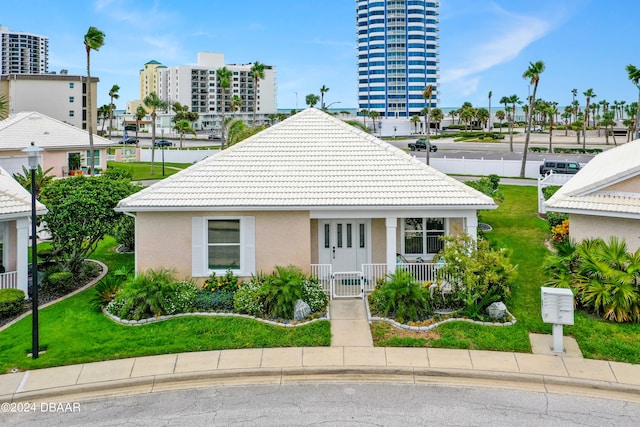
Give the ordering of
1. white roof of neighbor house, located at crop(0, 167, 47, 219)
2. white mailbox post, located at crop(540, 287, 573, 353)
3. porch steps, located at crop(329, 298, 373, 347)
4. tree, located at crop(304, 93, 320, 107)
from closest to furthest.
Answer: white mailbox post, located at crop(540, 287, 573, 353)
porch steps, located at crop(329, 298, 373, 347)
white roof of neighbor house, located at crop(0, 167, 47, 219)
tree, located at crop(304, 93, 320, 107)

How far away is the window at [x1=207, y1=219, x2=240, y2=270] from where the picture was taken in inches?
652

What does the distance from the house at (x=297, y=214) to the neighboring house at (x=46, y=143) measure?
25.4 metres

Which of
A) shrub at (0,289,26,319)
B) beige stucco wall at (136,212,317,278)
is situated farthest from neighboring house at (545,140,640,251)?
shrub at (0,289,26,319)

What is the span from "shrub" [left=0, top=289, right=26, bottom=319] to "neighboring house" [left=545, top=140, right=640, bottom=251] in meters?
16.1

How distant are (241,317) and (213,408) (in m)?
4.40

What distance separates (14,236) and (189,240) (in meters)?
5.62

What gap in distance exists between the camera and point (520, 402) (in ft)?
34.2

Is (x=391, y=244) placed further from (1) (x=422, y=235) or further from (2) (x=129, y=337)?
(2) (x=129, y=337)

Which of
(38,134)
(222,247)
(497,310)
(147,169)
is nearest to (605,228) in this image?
(497,310)

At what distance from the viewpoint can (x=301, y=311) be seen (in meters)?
14.5

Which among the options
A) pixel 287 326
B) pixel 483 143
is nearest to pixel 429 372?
pixel 287 326

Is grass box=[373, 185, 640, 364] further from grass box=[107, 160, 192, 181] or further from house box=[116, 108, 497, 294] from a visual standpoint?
grass box=[107, 160, 192, 181]

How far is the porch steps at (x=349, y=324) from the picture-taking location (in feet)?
43.2

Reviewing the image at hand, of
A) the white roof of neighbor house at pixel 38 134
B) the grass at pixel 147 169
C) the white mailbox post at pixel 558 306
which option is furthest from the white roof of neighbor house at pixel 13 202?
the grass at pixel 147 169
